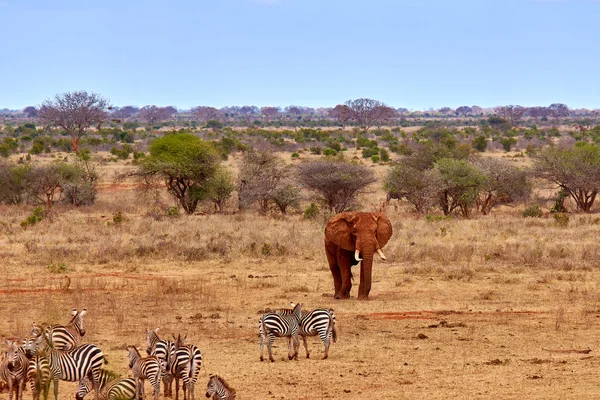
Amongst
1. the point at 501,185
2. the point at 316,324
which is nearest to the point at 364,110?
the point at 501,185

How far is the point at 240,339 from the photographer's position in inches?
634

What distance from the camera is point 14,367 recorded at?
11.5 meters

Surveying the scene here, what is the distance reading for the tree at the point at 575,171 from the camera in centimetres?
3825

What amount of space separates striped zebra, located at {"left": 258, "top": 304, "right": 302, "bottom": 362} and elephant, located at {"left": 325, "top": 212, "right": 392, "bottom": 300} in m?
5.47

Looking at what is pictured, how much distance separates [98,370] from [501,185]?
30.5 m

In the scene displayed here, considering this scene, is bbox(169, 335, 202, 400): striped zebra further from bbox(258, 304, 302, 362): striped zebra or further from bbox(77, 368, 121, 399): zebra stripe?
bbox(258, 304, 302, 362): striped zebra

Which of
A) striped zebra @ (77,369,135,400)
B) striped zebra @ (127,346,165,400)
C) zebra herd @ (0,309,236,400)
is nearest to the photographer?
striped zebra @ (77,369,135,400)

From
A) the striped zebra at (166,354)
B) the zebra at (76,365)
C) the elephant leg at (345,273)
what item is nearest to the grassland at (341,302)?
the elephant leg at (345,273)

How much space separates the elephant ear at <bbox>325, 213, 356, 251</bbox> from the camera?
2014 centimetres

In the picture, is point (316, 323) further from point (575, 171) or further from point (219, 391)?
point (575, 171)

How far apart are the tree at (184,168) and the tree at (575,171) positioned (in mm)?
13635

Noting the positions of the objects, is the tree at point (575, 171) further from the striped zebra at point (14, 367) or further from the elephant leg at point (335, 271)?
the striped zebra at point (14, 367)

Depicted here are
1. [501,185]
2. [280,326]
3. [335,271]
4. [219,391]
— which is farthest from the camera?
[501,185]

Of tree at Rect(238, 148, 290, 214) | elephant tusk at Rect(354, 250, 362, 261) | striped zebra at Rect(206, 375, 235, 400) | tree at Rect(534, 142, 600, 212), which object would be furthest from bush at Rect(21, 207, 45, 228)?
striped zebra at Rect(206, 375, 235, 400)
